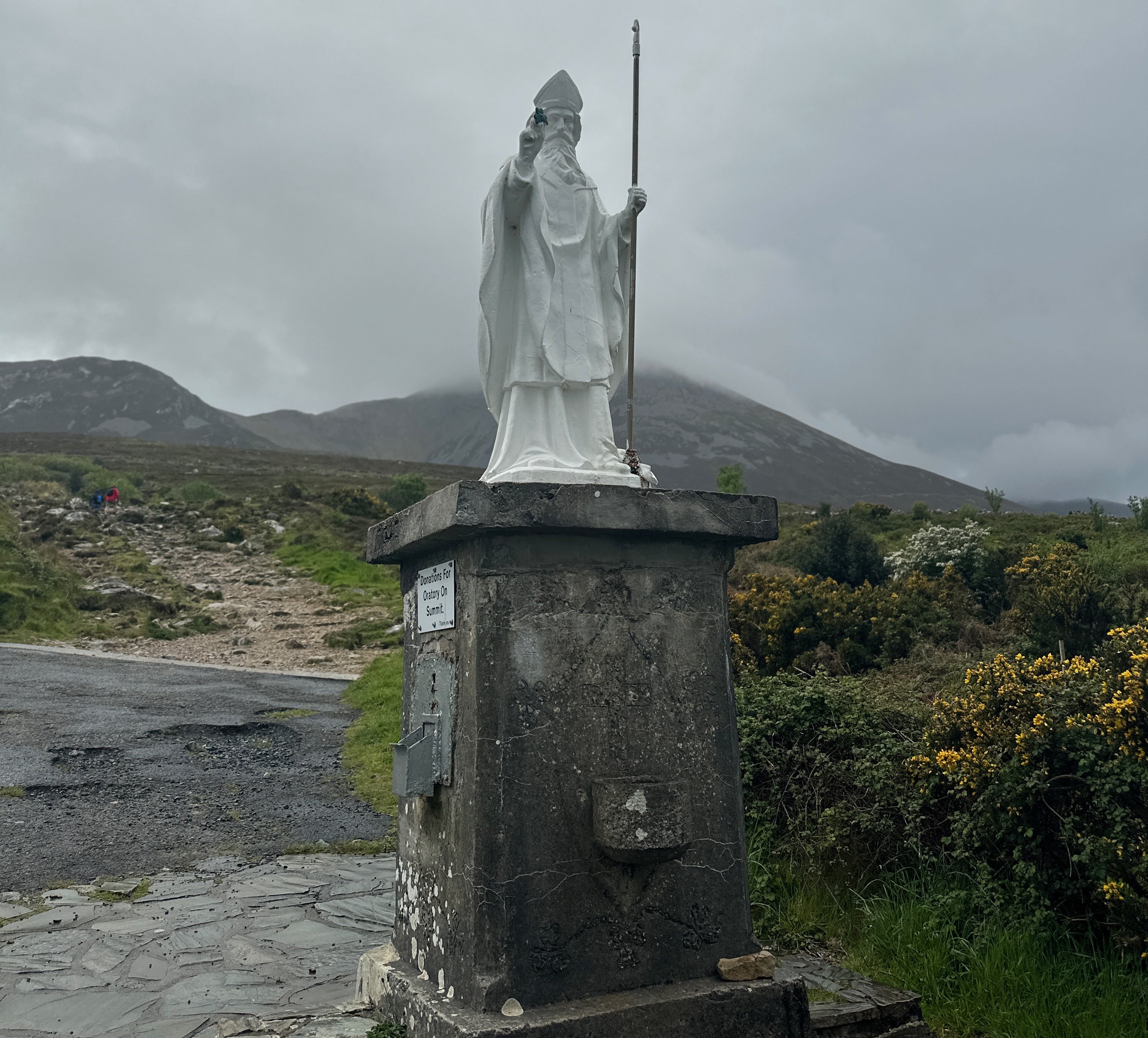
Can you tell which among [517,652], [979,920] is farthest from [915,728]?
[517,652]

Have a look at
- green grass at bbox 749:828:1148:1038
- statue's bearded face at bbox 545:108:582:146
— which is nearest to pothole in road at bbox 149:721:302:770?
green grass at bbox 749:828:1148:1038

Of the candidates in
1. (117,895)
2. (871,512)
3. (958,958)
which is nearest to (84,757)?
(117,895)

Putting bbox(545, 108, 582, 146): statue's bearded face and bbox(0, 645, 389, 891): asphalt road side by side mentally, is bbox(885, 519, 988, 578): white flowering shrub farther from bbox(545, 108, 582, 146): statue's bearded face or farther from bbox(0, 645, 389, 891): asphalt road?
bbox(545, 108, 582, 146): statue's bearded face

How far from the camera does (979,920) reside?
4102 millimetres

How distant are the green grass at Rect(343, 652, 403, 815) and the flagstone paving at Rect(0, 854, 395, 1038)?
1251 mm

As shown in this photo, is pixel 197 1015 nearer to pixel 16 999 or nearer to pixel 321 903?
pixel 16 999

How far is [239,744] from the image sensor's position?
402 inches

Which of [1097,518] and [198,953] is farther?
[1097,518]

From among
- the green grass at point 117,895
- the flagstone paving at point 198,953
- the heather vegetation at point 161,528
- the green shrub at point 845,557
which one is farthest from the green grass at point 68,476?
the flagstone paving at point 198,953

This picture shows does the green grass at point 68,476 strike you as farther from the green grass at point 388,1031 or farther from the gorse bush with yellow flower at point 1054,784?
the gorse bush with yellow flower at point 1054,784

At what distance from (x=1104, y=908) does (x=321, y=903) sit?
422cm

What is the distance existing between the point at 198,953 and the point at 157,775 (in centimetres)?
445

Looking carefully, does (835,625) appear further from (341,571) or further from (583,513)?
(341,571)

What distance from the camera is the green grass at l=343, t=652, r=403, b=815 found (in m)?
8.51
